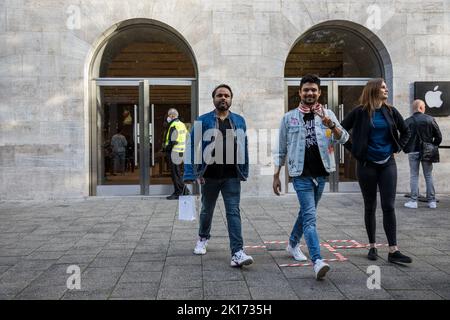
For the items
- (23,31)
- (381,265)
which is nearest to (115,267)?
(381,265)

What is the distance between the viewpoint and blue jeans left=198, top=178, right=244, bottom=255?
15.0 feet

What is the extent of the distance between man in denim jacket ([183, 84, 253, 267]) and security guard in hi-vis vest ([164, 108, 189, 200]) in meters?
4.94

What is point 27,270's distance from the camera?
4.48 m

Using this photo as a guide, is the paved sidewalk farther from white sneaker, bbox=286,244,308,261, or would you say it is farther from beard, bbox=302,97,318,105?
beard, bbox=302,97,318,105

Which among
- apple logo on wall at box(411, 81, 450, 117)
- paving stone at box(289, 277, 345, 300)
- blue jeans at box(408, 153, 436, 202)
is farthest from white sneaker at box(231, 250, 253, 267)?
apple logo on wall at box(411, 81, 450, 117)

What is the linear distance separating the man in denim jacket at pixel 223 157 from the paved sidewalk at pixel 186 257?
56 centimetres

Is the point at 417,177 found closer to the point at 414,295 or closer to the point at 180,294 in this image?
the point at 414,295

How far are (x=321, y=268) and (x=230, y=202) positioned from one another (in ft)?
3.90

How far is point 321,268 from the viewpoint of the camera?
3938 millimetres

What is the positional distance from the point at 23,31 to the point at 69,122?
2.18 meters
